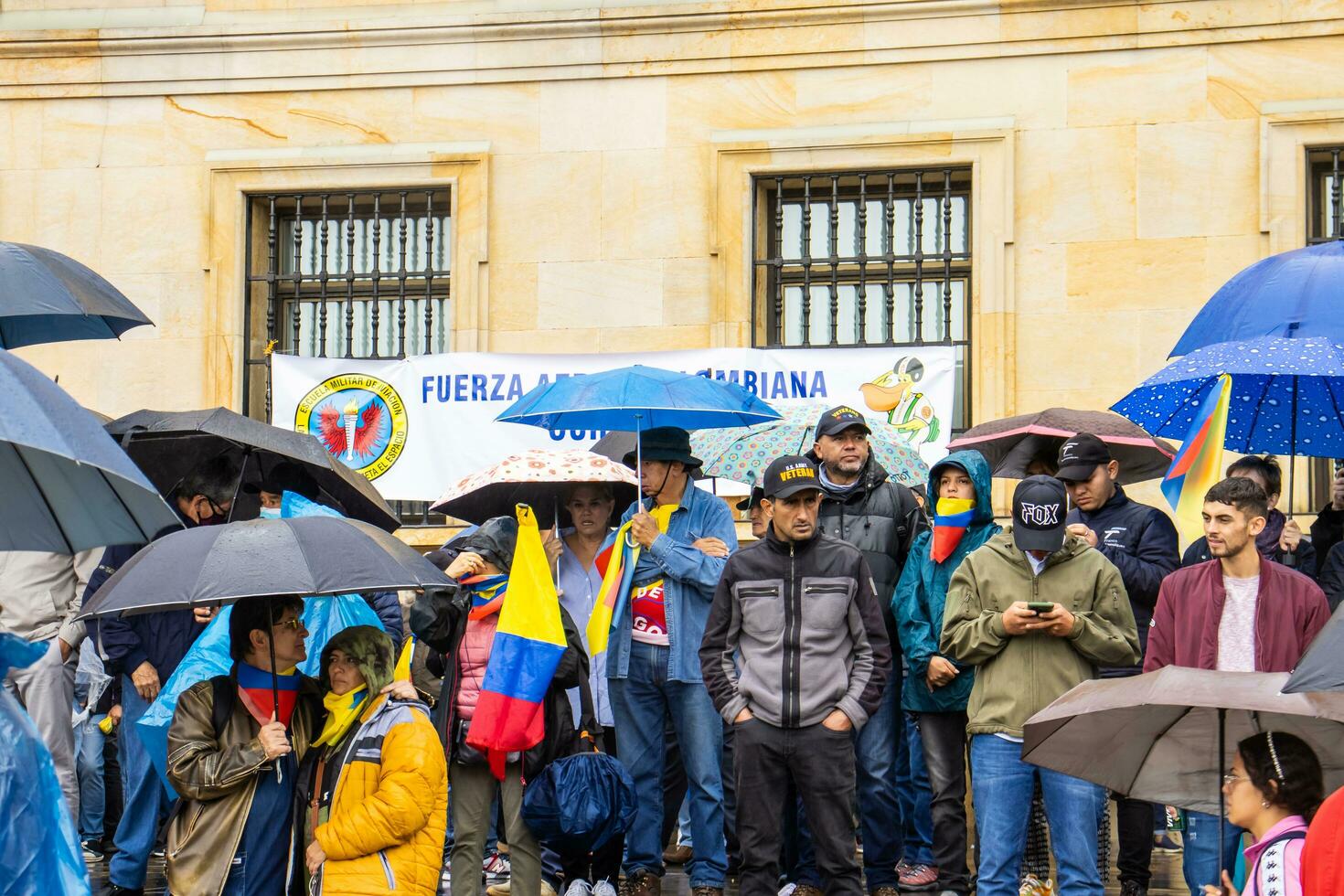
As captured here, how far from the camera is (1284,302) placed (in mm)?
8242

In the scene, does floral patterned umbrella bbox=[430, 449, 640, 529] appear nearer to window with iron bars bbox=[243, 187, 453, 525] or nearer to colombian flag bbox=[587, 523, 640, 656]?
colombian flag bbox=[587, 523, 640, 656]

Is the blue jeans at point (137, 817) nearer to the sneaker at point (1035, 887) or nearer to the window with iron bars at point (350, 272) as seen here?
the sneaker at point (1035, 887)

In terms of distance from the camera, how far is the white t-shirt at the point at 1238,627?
7.48m

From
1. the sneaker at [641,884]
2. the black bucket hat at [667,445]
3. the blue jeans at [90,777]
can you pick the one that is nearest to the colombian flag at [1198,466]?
the black bucket hat at [667,445]

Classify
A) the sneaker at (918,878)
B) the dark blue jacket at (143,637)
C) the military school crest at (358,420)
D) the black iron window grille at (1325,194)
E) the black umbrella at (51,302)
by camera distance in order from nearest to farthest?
the black umbrella at (51,302) < the sneaker at (918,878) < the dark blue jacket at (143,637) < the black iron window grille at (1325,194) < the military school crest at (358,420)

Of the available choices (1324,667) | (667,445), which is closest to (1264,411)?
(667,445)

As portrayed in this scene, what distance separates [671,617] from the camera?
8641mm

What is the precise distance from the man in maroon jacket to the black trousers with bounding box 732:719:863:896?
1.29m

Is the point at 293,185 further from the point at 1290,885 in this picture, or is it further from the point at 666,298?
the point at 1290,885

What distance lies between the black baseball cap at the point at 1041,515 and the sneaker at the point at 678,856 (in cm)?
252

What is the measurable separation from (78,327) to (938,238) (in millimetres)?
5960

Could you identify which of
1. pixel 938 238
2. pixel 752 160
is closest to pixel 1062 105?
pixel 938 238

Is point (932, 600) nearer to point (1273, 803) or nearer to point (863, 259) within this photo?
point (1273, 803)

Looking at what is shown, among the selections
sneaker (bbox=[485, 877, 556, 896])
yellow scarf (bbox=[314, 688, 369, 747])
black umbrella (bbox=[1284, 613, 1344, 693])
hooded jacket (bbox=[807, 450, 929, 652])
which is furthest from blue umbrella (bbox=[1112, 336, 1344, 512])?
yellow scarf (bbox=[314, 688, 369, 747])
